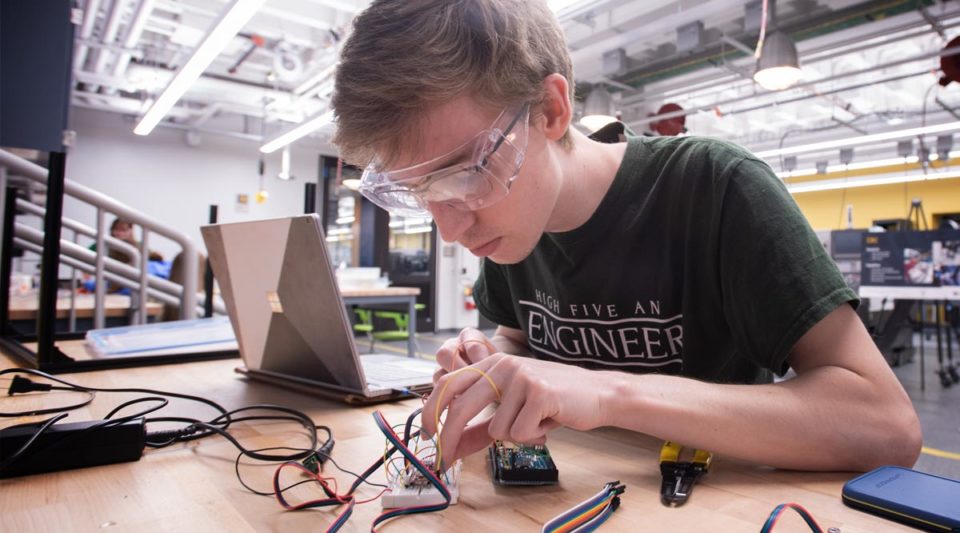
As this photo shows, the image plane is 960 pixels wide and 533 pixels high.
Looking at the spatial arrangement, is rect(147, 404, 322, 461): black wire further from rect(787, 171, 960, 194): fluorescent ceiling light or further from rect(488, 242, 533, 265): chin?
rect(787, 171, 960, 194): fluorescent ceiling light

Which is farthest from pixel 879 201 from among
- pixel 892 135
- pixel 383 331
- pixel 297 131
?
pixel 297 131

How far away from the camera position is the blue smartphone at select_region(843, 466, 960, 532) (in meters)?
0.49

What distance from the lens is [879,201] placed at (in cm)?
1133

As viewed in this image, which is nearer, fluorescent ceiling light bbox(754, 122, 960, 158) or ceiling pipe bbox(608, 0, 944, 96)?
ceiling pipe bbox(608, 0, 944, 96)

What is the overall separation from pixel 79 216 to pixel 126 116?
5.17 ft

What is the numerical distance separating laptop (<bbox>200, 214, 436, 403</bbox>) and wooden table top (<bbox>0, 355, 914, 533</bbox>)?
0.18 m

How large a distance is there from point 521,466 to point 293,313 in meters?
0.56

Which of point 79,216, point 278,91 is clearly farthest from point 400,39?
point 79,216

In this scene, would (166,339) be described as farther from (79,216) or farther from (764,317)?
(79,216)

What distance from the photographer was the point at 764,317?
74 centimetres

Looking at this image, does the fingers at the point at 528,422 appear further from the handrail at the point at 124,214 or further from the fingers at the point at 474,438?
the handrail at the point at 124,214

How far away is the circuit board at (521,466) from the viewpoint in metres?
0.58

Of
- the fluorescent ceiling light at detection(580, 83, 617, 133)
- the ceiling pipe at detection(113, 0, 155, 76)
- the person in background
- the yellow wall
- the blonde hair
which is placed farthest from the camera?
the yellow wall

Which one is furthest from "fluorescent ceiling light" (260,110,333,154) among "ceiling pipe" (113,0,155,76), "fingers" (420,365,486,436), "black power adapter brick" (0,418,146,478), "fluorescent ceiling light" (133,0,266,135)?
"fingers" (420,365,486,436)
